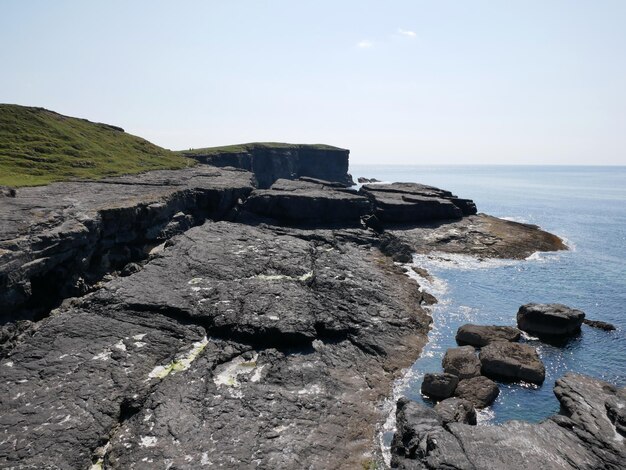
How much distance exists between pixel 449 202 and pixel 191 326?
62101 millimetres

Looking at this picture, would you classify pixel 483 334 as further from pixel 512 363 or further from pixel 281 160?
pixel 281 160

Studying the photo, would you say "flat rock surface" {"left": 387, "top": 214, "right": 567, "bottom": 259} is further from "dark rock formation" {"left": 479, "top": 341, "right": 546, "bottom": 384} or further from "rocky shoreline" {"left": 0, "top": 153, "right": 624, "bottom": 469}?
"dark rock formation" {"left": 479, "top": 341, "right": 546, "bottom": 384}

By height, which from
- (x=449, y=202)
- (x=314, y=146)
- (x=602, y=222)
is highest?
(x=314, y=146)

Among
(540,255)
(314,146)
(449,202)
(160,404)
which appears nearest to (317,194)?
(449,202)

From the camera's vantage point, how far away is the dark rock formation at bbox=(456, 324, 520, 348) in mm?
33344

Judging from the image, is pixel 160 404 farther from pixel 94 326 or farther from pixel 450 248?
pixel 450 248

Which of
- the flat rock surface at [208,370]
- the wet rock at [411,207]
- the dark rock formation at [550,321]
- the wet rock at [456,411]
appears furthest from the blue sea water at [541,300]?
the wet rock at [411,207]

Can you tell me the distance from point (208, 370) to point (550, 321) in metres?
28.9

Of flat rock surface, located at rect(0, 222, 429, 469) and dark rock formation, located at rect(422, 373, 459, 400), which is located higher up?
flat rock surface, located at rect(0, 222, 429, 469)

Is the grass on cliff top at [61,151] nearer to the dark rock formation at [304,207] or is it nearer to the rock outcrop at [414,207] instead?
the dark rock formation at [304,207]

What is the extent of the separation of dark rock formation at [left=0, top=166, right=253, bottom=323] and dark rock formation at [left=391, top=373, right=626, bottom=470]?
82.9 ft

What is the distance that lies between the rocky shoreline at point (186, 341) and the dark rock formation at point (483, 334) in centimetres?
328

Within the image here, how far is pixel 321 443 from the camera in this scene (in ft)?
68.1

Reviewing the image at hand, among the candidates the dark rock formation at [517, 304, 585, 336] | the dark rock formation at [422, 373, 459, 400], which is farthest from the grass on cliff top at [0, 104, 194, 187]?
the dark rock formation at [517, 304, 585, 336]
